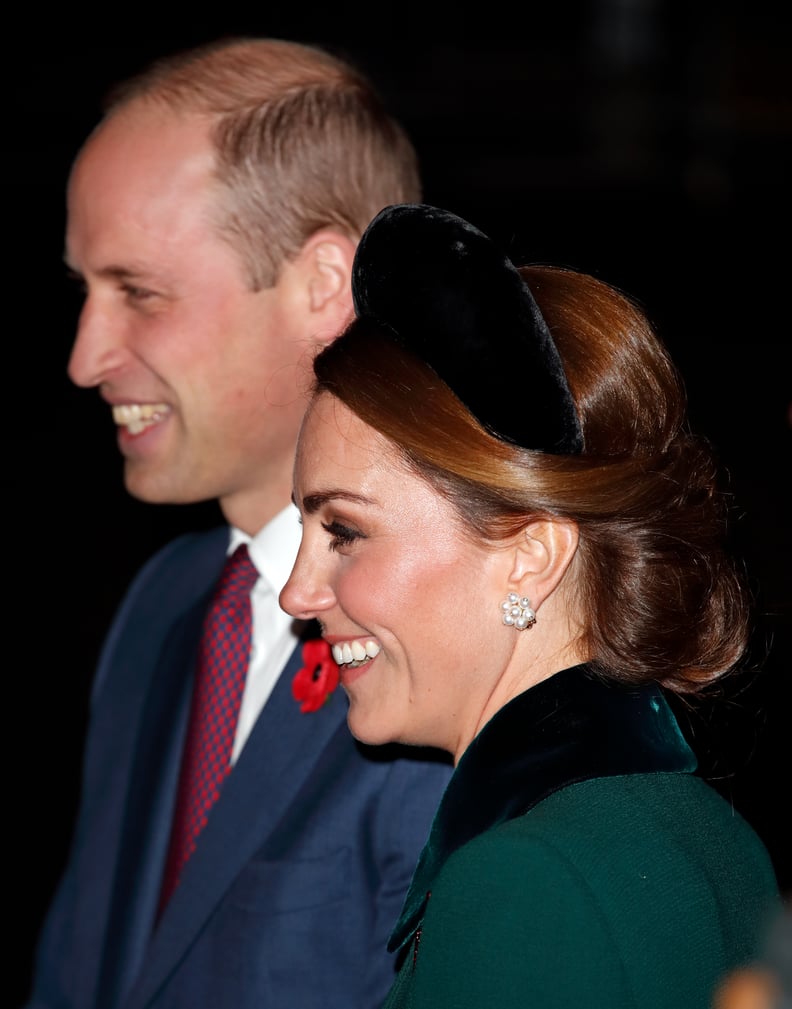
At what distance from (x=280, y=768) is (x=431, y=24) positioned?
1130 cm

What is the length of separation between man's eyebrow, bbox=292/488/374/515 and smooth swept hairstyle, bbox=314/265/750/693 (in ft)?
0.23

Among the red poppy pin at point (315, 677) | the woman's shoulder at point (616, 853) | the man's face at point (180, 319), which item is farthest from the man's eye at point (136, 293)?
the woman's shoulder at point (616, 853)

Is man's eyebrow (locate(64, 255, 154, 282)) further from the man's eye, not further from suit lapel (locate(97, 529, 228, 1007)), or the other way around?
suit lapel (locate(97, 529, 228, 1007))

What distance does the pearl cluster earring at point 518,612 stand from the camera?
131cm

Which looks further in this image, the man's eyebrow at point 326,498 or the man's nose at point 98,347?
the man's nose at point 98,347

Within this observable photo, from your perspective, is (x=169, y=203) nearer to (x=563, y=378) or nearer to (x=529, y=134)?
(x=563, y=378)

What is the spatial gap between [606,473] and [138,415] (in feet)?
3.07

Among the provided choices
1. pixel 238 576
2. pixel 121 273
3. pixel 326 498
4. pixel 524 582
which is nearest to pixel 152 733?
pixel 238 576

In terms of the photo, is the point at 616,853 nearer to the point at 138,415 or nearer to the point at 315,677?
the point at 315,677

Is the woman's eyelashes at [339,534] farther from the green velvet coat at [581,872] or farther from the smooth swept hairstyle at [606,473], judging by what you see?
the green velvet coat at [581,872]

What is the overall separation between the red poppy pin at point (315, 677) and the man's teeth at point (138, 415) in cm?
44

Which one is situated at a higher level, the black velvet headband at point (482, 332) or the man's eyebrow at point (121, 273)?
the black velvet headband at point (482, 332)

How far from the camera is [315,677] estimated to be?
5.76 ft

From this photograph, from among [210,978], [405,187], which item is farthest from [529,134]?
[210,978]
